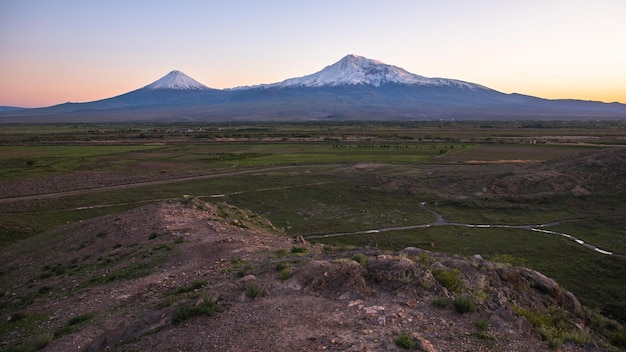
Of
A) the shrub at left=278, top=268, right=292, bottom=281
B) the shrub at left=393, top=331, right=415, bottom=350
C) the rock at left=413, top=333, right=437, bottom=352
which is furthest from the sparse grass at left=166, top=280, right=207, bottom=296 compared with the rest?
the rock at left=413, top=333, right=437, bottom=352

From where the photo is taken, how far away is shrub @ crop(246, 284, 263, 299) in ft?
40.7

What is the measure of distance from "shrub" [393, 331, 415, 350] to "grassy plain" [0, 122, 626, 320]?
1661 centimetres

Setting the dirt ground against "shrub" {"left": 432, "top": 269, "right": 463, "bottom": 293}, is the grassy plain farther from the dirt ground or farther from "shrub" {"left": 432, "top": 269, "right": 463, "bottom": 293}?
the dirt ground

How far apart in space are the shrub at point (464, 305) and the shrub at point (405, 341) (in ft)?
8.33

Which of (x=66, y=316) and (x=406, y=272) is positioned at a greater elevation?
(x=406, y=272)

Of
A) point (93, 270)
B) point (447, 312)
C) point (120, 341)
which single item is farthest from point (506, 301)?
point (93, 270)

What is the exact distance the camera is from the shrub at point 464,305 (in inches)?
453

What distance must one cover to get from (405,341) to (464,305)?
301 cm

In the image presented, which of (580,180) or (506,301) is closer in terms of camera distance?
(506,301)

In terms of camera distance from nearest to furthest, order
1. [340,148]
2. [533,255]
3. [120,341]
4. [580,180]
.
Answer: [120,341], [533,255], [580,180], [340,148]

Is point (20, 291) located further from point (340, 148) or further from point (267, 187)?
point (340, 148)

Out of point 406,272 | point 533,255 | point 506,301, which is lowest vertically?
point 533,255

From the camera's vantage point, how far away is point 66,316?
13930mm

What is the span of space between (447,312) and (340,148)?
275 ft
